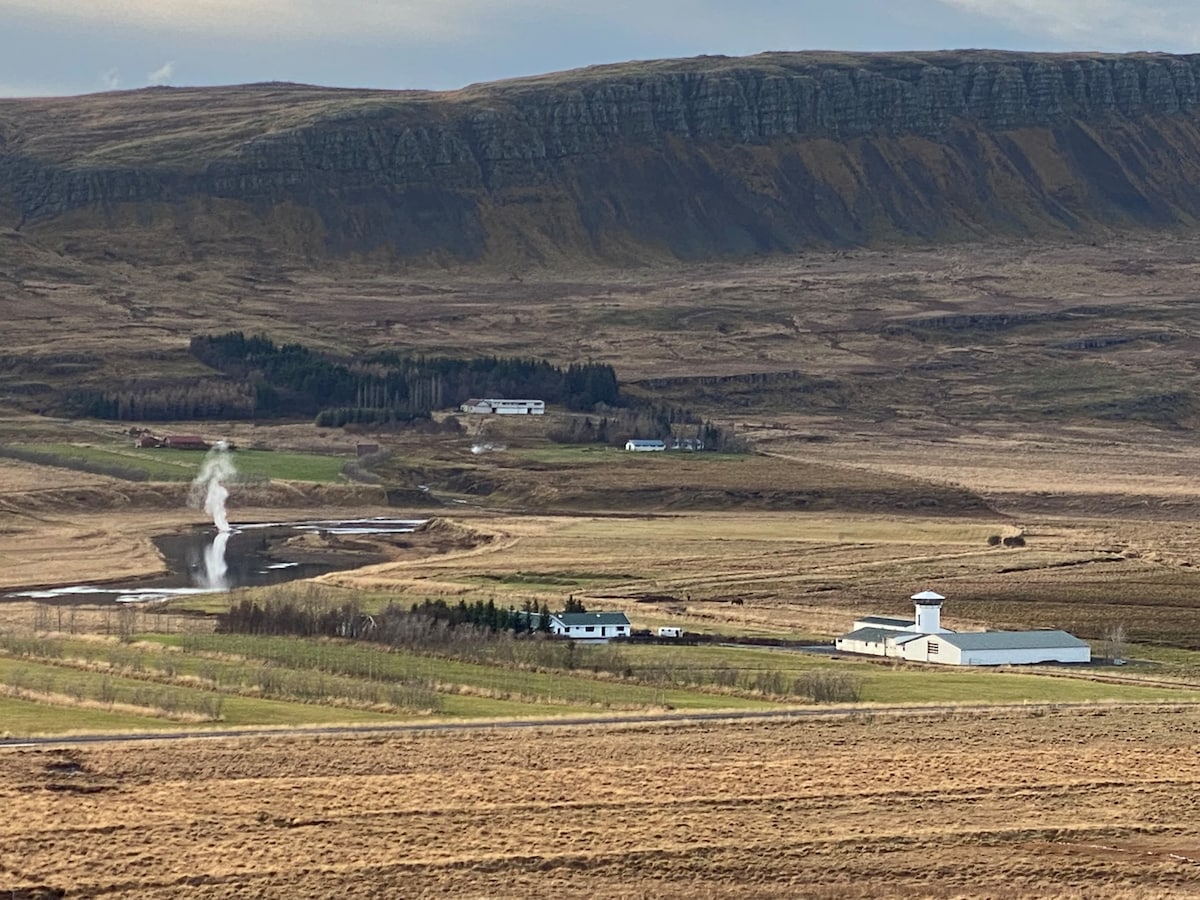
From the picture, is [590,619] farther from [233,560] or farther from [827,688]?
[233,560]

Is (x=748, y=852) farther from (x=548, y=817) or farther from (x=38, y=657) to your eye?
(x=38, y=657)

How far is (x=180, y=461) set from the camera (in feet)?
455

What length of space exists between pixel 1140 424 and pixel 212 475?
91.0 metres

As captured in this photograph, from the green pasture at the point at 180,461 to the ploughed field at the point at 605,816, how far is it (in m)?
87.3

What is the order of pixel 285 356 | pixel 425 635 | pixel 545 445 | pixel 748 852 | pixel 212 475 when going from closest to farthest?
pixel 748 852 → pixel 425 635 → pixel 212 475 → pixel 545 445 → pixel 285 356

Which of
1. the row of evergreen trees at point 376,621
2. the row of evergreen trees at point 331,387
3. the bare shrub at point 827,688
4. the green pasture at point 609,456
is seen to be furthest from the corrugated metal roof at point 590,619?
the row of evergreen trees at point 331,387

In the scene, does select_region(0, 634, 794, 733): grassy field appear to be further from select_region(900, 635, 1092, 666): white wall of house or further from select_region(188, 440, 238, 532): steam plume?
select_region(188, 440, 238, 532): steam plume

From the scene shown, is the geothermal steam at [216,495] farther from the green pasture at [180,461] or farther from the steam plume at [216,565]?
the green pasture at [180,461]

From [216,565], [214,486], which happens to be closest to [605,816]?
[216,565]

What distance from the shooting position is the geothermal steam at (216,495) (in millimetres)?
104169

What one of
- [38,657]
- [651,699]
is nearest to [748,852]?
Result: [651,699]

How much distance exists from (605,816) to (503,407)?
13415 centimetres

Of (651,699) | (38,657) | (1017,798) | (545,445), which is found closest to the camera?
(1017,798)

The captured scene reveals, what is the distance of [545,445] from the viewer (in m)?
156
